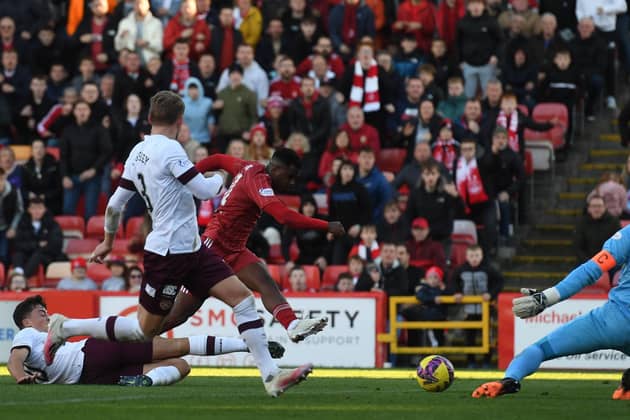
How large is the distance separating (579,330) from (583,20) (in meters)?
13.5

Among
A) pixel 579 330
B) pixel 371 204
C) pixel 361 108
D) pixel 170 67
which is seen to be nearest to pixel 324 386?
pixel 579 330

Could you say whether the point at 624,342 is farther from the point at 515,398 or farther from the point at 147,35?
the point at 147,35

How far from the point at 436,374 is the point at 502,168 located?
9952mm

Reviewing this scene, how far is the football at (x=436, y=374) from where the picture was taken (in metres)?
13.1

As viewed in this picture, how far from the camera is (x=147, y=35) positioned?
1018 inches

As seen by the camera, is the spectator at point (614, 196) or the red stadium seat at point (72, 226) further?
the red stadium seat at point (72, 226)

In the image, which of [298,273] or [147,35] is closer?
[298,273]

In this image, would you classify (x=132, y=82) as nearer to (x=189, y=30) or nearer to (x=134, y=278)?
(x=189, y=30)

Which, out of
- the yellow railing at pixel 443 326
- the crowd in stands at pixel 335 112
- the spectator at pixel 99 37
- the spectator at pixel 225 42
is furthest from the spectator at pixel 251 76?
the yellow railing at pixel 443 326

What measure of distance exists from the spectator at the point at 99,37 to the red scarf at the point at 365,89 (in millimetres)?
4803

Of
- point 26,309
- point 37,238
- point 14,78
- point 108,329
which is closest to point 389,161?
point 37,238

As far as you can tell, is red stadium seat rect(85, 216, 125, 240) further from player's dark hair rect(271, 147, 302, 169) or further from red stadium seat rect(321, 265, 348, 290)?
player's dark hair rect(271, 147, 302, 169)

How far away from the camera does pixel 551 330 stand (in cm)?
1984

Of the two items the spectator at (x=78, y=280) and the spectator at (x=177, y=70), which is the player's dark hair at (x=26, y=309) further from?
the spectator at (x=177, y=70)
